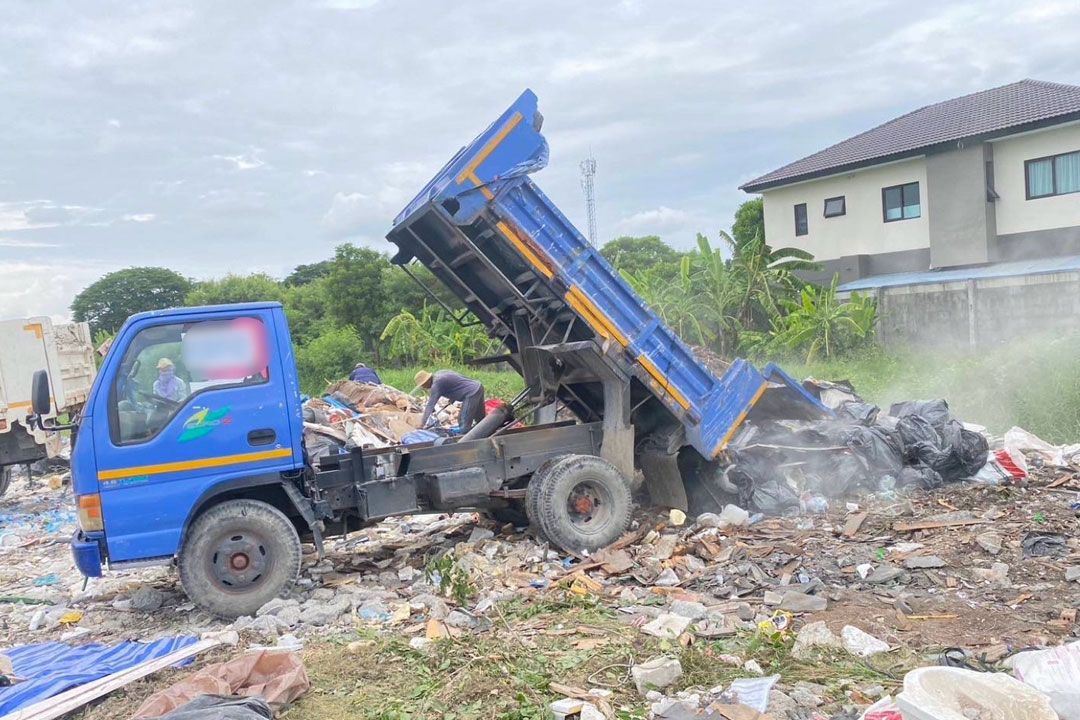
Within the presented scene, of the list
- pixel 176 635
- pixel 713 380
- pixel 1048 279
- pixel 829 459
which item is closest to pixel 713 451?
pixel 713 380

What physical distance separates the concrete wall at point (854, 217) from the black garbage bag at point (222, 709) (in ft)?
73.4

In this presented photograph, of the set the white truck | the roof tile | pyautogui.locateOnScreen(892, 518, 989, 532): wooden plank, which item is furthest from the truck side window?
the roof tile

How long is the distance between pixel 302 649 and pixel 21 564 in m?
4.85

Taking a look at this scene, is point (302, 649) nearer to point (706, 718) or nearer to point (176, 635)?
point (176, 635)

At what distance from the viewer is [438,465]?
712cm

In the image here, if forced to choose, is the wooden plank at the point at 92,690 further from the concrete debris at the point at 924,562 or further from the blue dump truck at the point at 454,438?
the concrete debris at the point at 924,562

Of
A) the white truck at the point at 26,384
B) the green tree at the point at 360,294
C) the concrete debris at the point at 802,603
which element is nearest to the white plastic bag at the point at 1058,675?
the concrete debris at the point at 802,603

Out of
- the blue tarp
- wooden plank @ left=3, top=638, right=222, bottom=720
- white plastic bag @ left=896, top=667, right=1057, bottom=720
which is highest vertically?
white plastic bag @ left=896, top=667, right=1057, bottom=720

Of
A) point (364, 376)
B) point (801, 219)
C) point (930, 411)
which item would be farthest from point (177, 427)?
point (801, 219)

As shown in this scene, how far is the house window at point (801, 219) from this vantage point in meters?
26.3

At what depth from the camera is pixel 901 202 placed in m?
23.7

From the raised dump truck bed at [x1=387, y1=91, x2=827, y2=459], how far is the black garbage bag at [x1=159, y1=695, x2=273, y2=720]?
3.77 meters

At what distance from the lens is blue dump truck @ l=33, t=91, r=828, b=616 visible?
5.88m

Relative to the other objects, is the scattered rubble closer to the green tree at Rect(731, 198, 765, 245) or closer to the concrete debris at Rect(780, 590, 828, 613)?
the concrete debris at Rect(780, 590, 828, 613)
